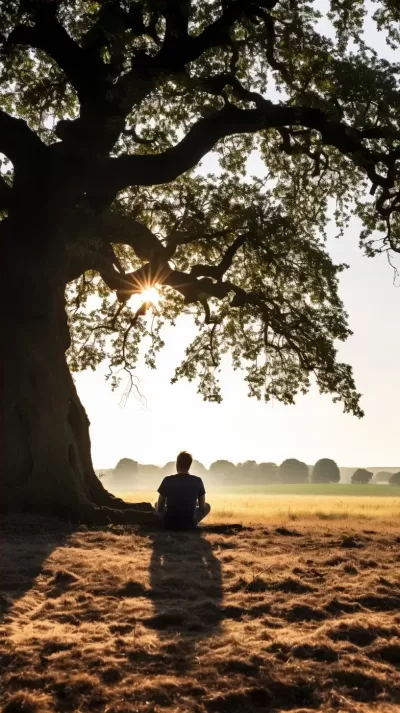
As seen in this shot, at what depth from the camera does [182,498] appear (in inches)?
482

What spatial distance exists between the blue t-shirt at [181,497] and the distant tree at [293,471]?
152 meters

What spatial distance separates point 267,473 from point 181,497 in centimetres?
15246

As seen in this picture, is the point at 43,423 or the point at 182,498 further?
the point at 43,423

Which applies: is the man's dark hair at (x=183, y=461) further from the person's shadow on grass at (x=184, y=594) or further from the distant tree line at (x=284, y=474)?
the distant tree line at (x=284, y=474)

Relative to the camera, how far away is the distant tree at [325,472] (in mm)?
161375

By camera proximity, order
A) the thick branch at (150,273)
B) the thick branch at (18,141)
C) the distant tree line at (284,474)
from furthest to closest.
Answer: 1. the distant tree line at (284,474)
2. the thick branch at (18,141)
3. the thick branch at (150,273)

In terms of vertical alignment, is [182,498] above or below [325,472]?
below

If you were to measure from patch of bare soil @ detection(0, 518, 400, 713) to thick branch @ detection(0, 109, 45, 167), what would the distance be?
10.00m

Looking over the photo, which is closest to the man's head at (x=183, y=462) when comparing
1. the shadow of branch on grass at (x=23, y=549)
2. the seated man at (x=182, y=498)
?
the seated man at (x=182, y=498)

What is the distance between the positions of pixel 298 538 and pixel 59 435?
19.8 ft

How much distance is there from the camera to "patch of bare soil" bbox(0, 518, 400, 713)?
15.8 feet

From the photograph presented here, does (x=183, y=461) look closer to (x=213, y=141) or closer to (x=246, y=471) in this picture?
(x=213, y=141)

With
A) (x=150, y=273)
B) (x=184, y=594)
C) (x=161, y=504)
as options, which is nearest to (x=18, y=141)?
(x=150, y=273)

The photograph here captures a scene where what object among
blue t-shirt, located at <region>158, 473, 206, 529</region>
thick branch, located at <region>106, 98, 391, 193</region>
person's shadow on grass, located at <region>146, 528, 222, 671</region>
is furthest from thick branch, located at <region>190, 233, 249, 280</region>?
person's shadow on grass, located at <region>146, 528, 222, 671</region>
